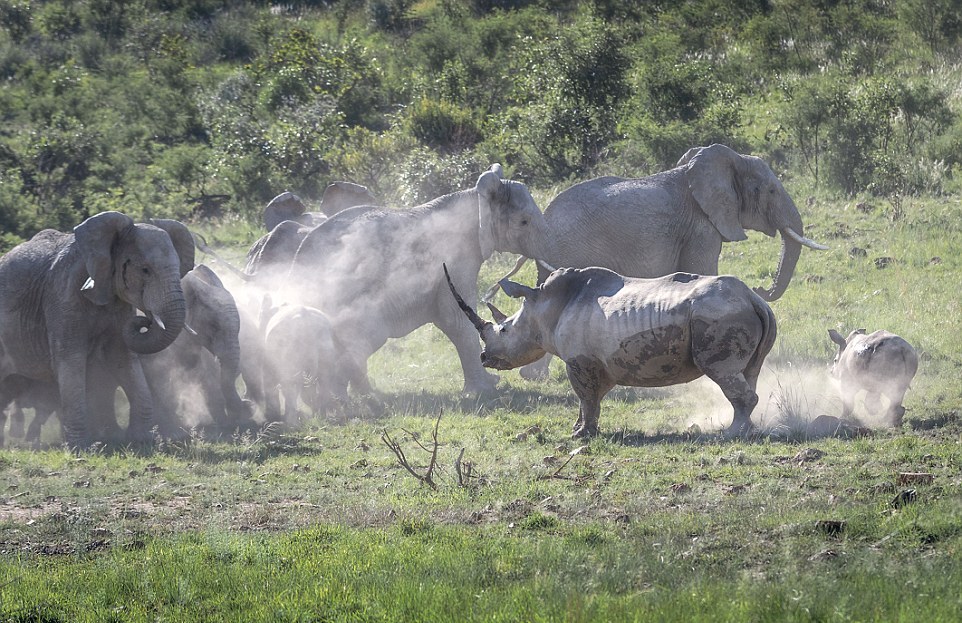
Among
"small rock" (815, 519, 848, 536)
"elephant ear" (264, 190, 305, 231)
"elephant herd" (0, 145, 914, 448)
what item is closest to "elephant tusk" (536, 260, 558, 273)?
"elephant herd" (0, 145, 914, 448)

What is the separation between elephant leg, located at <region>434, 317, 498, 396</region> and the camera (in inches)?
697

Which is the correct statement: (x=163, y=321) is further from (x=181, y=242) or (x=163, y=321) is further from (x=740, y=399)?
(x=740, y=399)

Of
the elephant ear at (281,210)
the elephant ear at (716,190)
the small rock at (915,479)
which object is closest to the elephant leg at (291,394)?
the elephant ear at (716,190)

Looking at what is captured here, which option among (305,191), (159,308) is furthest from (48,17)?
(159,308)

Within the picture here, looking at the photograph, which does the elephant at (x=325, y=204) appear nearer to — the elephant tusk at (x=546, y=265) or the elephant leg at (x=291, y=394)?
the elephant tusk at (x=546, y=265)

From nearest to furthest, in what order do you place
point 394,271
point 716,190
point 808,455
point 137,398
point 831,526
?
point 831,526 → point 808,455 → point 137,398 → point 716,190 → point 394,271

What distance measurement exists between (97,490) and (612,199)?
7979 millimetres

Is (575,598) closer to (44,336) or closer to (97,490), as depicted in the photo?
(97,490)

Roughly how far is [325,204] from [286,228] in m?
2.50

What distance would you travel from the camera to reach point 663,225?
17312mm

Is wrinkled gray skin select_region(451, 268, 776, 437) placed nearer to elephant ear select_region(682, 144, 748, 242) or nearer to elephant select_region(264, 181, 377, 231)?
elephant ear select_region(682, 144, 748, 242)

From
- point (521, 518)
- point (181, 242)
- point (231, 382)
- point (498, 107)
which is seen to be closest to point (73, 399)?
point (231, 382)

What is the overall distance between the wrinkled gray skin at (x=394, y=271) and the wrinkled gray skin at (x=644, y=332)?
165 inches

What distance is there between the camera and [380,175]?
30.5m
